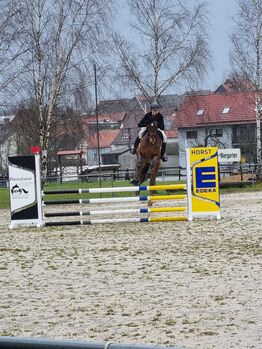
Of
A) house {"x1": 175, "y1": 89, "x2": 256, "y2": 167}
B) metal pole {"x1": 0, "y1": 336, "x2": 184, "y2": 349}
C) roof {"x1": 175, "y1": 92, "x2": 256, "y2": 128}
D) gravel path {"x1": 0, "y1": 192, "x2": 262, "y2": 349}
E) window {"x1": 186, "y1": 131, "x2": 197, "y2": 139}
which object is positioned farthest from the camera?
window {"x1": 186, "y1": 131, "x2": 197, "y2": 139}

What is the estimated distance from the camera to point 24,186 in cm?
1902

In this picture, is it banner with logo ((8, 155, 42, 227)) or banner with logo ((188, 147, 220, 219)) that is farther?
banner with logo ((8, 155, 42, 227))

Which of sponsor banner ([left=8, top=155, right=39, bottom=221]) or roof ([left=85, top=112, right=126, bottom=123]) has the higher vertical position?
roof ([left=85, top=112, right=126, bottom=123])

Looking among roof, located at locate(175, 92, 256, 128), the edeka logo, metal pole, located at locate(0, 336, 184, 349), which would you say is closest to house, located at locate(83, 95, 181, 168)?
roof, located at locate(175, 92, 256, 128)

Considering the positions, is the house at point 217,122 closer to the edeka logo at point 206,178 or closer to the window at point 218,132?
the window at point 218,132

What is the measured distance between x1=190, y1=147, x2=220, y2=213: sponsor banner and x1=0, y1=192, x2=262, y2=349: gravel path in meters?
2.31

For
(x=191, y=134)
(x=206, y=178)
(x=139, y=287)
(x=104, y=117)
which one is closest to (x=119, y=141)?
(x=104, y=117)

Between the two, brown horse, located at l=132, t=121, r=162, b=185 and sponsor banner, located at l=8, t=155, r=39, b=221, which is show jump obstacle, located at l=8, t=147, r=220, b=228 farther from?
brown horse, located at l=132, t=121, r=162, b=185

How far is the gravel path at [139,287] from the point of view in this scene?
6.95m

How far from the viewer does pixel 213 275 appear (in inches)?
397

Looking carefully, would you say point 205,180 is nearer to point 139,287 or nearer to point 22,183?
point 22,183

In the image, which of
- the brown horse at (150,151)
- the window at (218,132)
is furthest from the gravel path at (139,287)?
the window at (218,132)

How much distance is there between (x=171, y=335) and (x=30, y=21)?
30.4 m

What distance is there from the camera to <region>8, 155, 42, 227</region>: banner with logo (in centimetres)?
1894
